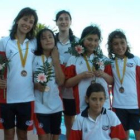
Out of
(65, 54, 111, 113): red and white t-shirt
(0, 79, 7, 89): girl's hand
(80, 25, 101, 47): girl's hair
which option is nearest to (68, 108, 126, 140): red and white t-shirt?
(65, 54, 111, 113): red and white t-shirt

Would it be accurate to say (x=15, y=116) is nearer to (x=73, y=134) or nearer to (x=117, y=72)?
→ (x=73, y=134)

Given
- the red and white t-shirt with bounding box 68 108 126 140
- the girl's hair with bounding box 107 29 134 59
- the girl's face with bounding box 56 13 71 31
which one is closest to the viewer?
the red and white t-shirt with bounding box 68 108 126 140

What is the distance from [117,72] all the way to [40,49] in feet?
→ 3.53

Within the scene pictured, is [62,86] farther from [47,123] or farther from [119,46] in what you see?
[119,46]

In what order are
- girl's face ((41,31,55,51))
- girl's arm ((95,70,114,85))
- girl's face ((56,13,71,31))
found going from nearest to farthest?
girl's arm ((95,70,114,85)) < girl's face ((41,31,55,51)) < girl's face ((56,13,71,31))

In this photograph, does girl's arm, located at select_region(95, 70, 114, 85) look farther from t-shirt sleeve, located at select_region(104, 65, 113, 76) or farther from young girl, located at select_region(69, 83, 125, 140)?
young girl, located at select_region(69, 83, 125, 140)

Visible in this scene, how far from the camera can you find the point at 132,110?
3498 millimetres

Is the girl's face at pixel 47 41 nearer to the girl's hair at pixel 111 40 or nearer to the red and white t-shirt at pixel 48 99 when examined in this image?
the red and white t-shirt at pixel 48 99

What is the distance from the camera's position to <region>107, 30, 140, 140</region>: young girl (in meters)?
3.48

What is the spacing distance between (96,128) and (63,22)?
167 cm

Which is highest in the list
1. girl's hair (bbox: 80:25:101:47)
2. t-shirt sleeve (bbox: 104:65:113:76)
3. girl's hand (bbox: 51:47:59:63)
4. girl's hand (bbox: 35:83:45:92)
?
girl's hair (bbox: 80:25:101:47)

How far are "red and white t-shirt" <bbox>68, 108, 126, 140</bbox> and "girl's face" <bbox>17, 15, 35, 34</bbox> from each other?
1313 millimetres

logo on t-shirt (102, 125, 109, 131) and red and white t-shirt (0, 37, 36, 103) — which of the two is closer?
logo on t-shirt (102, 125, 109, 131)

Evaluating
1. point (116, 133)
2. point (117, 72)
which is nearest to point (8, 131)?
point (116, 133)
